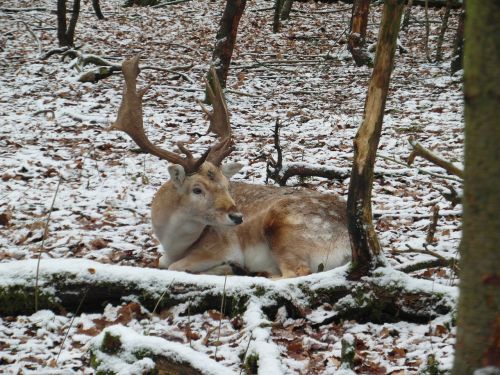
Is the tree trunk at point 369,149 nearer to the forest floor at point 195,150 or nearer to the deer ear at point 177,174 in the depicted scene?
the forest floor at point 195,150

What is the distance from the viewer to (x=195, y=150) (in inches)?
402

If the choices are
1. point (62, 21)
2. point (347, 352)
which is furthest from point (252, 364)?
point (62, 21)

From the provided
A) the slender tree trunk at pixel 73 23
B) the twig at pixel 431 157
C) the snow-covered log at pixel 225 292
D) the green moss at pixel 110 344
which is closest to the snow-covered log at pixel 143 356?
the green moss at pixel 110 344

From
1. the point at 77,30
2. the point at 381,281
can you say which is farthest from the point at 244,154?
the point at 77,30

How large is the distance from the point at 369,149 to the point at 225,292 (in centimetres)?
142

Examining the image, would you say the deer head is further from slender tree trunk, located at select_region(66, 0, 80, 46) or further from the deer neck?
slender tree trunk, located at select_region(66, 0, 80, 46)

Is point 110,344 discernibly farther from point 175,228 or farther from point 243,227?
point 243,227

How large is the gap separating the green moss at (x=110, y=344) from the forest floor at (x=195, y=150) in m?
0.27

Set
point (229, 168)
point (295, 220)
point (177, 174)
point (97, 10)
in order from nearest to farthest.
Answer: point (295, 220), point (177, 174), point (229, 168), point (97, 10)

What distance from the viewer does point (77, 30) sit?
21.0m

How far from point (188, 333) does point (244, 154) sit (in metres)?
6.08

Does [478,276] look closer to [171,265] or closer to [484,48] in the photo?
[484,48]

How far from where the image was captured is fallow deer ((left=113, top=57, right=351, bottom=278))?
19.7 feet

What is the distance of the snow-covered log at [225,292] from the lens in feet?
14.4
